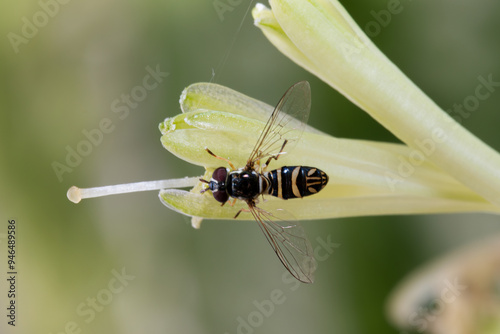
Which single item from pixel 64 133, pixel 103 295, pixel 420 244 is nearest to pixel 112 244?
pixel 103 295

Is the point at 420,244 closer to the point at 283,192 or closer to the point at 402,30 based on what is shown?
the point at 402,30

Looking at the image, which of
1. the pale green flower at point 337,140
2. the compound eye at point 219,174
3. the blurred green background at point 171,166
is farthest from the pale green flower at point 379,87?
the blurred green background at point 171,166

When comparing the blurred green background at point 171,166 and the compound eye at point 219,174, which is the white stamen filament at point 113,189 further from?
the blurred green background at point 171,166

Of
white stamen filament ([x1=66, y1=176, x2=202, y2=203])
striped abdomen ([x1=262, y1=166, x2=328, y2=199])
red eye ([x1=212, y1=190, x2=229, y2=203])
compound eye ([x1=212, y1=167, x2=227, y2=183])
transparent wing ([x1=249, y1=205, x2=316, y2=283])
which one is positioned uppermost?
white stamen filament ([x1=66, y1=176, x2=202, y2=203])

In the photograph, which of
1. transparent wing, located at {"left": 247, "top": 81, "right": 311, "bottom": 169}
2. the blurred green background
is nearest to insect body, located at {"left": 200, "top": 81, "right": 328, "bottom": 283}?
transparent wing, located at {"left": 247, "top": 81, "right": 311, "bottom": 169}

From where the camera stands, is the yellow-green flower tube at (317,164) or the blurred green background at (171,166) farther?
the blurred green background at (171,166)

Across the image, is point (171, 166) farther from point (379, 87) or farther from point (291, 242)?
point (379, 87)

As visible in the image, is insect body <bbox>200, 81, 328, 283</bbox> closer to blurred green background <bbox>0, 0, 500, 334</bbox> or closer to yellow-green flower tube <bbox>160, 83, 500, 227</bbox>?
yellow-green flower tube <bbox>160, 83, 500, 227</bbox>
